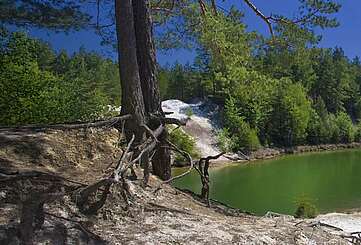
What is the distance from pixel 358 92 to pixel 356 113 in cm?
338

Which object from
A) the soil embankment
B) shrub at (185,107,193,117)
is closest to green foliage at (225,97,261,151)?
shrub at (185,107,193,117)

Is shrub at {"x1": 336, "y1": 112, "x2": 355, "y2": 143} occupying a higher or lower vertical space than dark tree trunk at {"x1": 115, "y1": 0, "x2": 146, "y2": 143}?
higher

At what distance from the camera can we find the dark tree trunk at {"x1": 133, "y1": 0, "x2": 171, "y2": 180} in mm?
5945

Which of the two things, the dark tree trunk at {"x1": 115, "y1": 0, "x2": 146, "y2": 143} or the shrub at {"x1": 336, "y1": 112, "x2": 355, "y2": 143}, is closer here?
the dark tree trunk at {"x1": 115, "y1": 0, "x2": 146, "y2": 143}

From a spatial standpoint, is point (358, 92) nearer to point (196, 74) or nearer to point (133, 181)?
point (196, 74)

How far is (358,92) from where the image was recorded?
6744 centimetres

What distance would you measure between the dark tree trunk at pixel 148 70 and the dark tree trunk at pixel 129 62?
0.29m

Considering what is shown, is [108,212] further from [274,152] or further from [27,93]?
[274,152]

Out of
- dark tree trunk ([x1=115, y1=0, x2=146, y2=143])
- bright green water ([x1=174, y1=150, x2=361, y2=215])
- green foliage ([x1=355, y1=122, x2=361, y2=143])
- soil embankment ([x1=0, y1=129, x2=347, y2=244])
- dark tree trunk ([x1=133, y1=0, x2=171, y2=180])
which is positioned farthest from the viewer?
green foliage ([x1=355, y1=122, x2=361, y2=143])

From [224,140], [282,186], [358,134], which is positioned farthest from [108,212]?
[358,134]

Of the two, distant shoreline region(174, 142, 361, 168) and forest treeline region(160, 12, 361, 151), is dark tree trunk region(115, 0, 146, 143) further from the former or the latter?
distant shoreline region(174, 142, 361, 168)

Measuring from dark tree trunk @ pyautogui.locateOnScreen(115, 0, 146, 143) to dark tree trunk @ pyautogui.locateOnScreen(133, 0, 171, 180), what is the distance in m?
0.29

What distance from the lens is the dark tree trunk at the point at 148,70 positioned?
5945mm

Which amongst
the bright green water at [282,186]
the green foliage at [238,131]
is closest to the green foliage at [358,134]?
the green foliage at [238,131]
